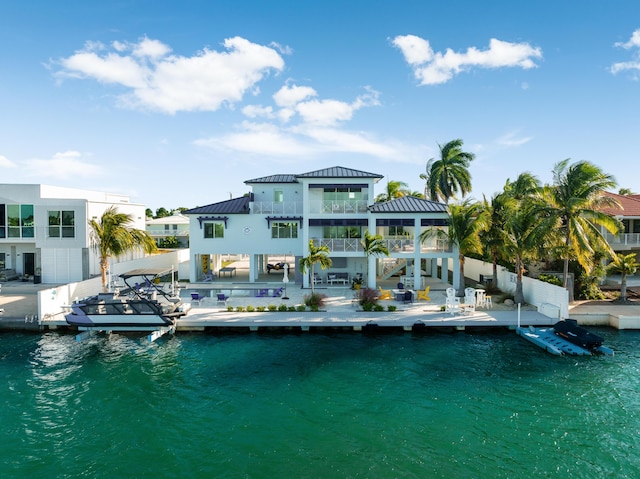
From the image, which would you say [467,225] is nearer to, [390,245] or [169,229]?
[390,245]

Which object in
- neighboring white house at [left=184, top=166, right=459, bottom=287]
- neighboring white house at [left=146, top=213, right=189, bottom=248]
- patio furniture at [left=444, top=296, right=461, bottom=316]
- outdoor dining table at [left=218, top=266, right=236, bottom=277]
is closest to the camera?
patio furniture at [left=444, top=296, right=461, bottom=316]

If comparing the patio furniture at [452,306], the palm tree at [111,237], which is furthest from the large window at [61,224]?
the patio furniture at [452,306]

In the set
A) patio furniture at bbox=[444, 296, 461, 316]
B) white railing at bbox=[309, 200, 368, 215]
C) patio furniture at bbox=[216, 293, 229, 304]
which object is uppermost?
white railing at bbox=[309, 200, 368, 215]

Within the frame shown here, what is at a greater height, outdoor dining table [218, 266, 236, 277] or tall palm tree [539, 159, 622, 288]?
tall palm tree [539, 159, 622, 288]

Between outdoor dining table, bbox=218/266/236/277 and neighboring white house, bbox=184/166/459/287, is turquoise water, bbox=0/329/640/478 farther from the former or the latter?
outdoor dining table, bbox=218/266/236/277

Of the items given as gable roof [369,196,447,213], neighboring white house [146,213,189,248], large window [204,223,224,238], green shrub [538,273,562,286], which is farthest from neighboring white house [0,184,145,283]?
green shrub [538,273,562,286]

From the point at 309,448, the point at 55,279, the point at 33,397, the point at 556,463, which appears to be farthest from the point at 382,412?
the point at 55,279

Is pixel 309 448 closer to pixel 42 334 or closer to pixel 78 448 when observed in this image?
pixel 78 448
